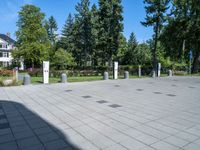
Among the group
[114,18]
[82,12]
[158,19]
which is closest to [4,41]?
[82,12]

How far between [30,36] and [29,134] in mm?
35232

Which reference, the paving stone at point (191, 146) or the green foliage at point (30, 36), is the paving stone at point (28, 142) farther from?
the green foliage at point (30, 36)

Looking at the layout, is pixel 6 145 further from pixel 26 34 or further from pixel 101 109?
pixel 26 34

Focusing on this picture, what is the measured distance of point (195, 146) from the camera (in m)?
3.58

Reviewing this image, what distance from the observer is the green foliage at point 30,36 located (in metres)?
35.6

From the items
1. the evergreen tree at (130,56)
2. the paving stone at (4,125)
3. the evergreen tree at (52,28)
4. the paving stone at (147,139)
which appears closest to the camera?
the paving stone at (147,139)

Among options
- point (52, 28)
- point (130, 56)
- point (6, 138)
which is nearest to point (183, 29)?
point (130, 56)

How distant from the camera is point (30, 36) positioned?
35969 millimetres

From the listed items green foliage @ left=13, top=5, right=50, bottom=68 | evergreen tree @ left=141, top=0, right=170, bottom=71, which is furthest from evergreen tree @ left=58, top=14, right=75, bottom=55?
evergreen tree @ left=141, top=0, right=170, bottom=71

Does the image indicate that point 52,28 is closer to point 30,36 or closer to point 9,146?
point 30,36

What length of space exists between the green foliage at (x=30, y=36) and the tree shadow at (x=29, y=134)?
32.1m

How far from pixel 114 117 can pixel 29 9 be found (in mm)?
38050

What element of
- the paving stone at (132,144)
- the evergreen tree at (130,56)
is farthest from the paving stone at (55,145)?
the evergreen tree at (130,56)

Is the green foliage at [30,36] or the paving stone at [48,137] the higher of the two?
the green foliage at [30,36]
